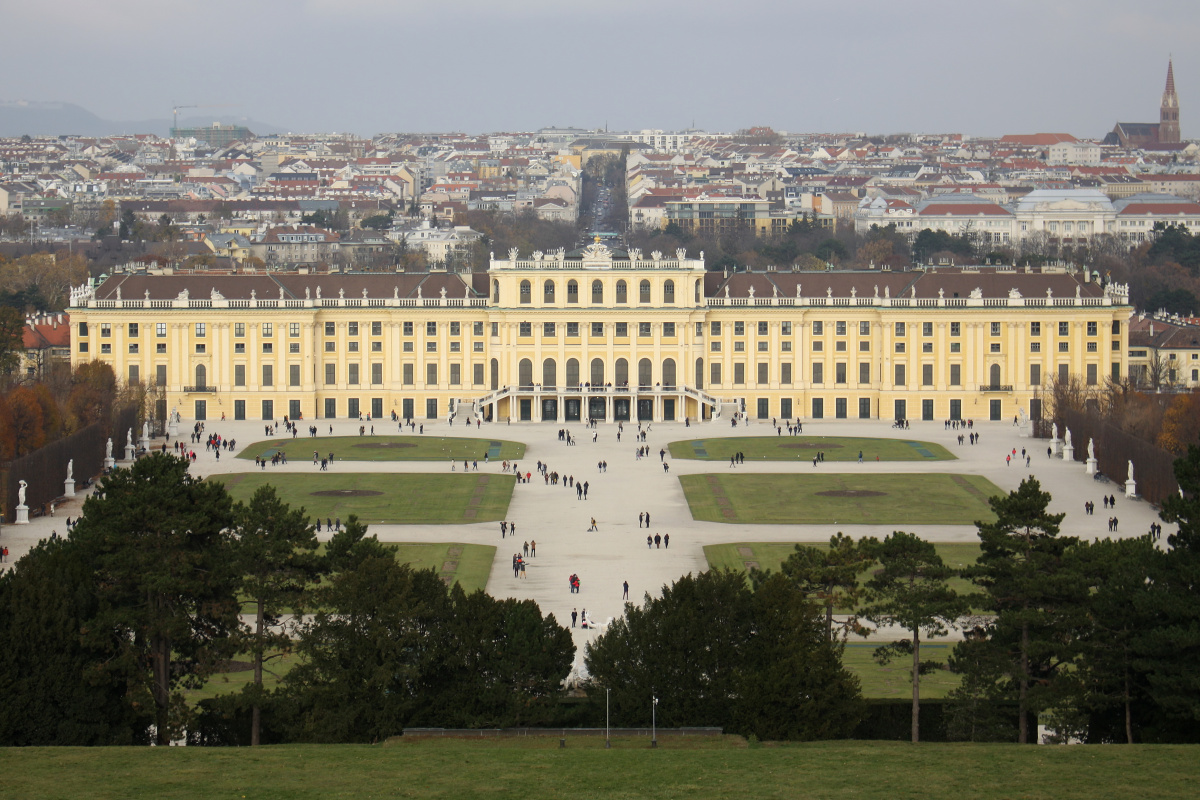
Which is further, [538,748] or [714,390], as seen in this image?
[714,390]

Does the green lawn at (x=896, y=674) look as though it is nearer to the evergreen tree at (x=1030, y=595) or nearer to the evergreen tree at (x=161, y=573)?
the evergreen tree at (x=1030, y=595)

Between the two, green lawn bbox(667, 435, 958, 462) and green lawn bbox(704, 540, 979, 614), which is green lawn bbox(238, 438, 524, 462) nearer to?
green lawn bbox(667, 435, 958, 462)

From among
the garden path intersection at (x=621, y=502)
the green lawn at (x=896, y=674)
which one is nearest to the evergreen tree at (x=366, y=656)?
the garden path intersection at (x=621, y=502)

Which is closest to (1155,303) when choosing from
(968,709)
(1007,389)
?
(1007,389)

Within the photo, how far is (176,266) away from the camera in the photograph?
383 ft

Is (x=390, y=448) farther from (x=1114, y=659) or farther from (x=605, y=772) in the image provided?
(x=605, y=772)

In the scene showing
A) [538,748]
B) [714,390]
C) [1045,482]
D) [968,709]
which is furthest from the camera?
[714,390]

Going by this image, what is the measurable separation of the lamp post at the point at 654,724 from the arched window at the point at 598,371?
64.3 meters

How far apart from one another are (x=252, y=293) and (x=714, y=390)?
24751mm

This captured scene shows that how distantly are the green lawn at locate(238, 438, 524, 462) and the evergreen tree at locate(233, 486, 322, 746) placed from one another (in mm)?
41567

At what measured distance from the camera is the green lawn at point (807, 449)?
80.1 meters

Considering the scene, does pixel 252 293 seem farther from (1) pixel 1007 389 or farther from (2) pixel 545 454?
(1) pixel 1007 389

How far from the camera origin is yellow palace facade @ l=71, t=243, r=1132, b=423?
319ft

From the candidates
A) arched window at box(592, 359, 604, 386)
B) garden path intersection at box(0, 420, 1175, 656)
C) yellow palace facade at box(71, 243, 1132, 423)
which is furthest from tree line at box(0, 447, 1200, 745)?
arched window at box(592, 359, 604, 386)
